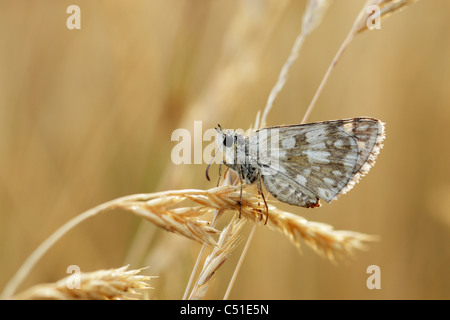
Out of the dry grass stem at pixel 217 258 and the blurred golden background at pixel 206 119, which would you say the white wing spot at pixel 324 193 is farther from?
the blurred golden background at pixel 206 119

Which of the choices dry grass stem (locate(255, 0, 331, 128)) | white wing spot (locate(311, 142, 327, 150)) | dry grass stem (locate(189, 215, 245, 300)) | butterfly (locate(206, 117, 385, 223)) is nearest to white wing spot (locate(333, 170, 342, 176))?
butterfly (locate(206, 117, 385, 223))

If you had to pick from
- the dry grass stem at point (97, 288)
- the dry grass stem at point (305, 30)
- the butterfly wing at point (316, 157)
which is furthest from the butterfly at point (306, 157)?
the dry grass stem at point (97, 288)

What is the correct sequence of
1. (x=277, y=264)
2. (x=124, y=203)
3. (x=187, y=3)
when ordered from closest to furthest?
1. (x=124, y=203)
2. (x=187, y=3)
3. (x=277, y=264)

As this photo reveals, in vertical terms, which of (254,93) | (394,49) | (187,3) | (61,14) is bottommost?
(254,93)

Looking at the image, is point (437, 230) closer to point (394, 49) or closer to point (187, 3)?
point (394, 49)

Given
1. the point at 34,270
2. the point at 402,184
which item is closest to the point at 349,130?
the point at 402,184
